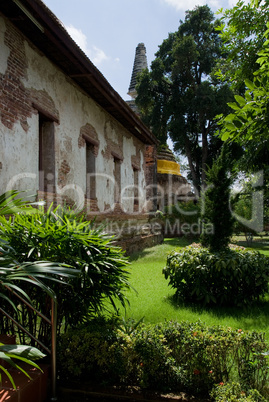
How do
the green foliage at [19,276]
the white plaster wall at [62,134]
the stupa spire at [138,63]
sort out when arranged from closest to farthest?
the green foliage at [19,276], the white plaster wall at [62,134], the stupa spire at [138,63]

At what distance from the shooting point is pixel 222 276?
5227mm

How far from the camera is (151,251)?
12242mm

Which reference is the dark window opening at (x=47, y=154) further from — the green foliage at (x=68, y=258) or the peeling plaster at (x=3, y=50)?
the green foliage at (x=68, y=258)

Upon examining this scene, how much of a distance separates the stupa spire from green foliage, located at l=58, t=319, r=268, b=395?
93.7 ft

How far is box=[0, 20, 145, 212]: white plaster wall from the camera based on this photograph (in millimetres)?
5539

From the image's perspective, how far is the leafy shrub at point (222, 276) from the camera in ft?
16.8

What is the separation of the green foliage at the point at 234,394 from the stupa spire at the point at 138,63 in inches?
1143

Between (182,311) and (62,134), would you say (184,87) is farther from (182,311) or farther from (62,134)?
(182,311)

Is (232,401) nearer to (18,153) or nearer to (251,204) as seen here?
(18,153)

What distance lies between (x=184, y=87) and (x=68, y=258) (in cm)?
2422

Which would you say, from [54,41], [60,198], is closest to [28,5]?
[54,41]

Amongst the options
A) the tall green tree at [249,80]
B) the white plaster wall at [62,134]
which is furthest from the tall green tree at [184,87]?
the white plaster wall at [62,134]

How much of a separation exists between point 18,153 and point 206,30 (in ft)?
76.8

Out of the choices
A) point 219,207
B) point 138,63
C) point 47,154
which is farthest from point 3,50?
point 138,63
